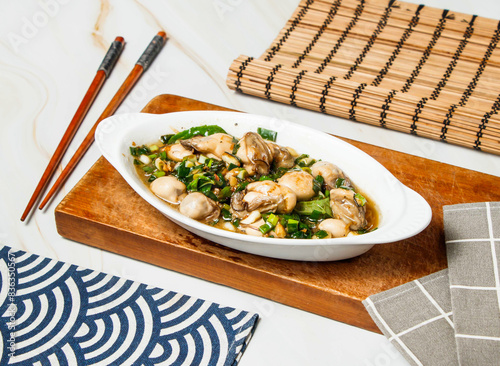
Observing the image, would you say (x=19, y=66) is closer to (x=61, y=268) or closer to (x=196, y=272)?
(x=61, y=268)

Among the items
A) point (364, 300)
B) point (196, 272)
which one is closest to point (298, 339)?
point (364, 300)

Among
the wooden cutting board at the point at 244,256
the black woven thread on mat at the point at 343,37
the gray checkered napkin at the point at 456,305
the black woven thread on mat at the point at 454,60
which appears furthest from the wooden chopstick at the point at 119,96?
the black woven thread on mat at the point at 454,60

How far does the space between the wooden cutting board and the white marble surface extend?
57 millimetres

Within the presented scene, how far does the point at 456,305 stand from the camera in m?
1.80

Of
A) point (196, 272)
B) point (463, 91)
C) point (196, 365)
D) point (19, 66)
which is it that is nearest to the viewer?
point (196, 365)

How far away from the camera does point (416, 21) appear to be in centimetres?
349

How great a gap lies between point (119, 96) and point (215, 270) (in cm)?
130

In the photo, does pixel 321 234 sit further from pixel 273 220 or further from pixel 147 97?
pixel 147 97

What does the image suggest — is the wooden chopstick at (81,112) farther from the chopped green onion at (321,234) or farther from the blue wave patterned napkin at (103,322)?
the chopped green onion at (321,234)

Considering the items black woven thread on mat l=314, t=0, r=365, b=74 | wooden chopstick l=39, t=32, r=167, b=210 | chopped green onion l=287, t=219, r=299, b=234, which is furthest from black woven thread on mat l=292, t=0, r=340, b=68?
chopped green onion l=287, t=219, r=299, b=234

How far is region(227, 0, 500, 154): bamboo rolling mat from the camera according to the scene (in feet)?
9.16

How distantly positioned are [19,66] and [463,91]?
2385 millimetres

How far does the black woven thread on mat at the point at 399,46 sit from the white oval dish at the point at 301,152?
2.88ft

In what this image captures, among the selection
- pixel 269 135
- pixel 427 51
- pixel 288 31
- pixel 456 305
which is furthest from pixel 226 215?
pixel 427 51
